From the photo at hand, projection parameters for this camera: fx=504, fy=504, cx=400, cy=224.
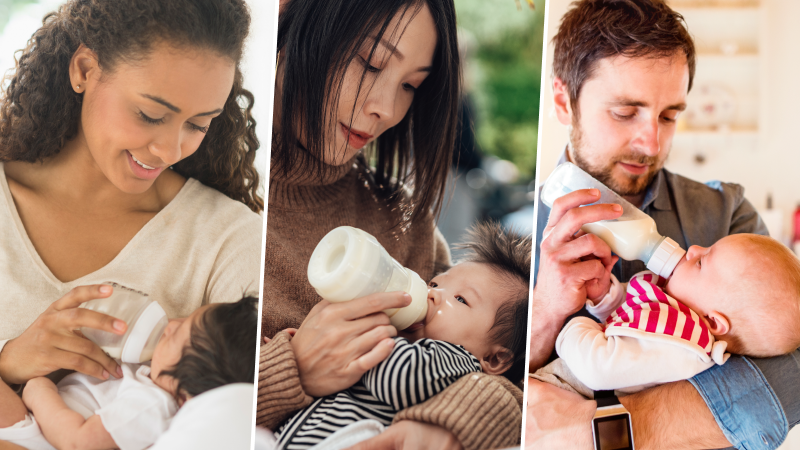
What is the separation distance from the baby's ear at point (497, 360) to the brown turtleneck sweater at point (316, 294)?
0.03 metres

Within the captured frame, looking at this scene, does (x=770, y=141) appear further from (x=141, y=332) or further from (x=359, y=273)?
(x=141, y=332)

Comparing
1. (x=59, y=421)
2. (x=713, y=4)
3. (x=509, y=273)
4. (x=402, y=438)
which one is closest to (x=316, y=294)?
(x=402, y=438)

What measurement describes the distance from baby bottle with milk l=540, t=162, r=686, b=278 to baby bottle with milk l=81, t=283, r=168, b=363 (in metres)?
1.04

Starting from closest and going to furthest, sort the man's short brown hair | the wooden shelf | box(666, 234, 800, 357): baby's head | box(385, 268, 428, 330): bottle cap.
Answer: box(666, 234, 800, 357): baby's head, box(385, 268, 428, 330): bottle cap, the man's short brown hair, the wooden shelf

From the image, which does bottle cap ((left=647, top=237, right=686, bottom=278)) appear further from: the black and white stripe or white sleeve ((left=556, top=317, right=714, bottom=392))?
the black and white stripe

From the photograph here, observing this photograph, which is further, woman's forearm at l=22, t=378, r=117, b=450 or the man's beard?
the man's beard

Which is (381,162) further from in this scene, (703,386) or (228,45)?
(703,386)

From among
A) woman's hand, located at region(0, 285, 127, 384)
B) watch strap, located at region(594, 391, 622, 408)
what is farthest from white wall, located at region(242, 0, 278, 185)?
watch strap, located at region(594, 391, 622, 408)

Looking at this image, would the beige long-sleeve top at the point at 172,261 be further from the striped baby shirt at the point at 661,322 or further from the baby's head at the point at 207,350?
the striped baby shirt at the point at 661,322

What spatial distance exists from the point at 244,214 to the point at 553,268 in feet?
2.57

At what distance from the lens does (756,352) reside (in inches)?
46.0

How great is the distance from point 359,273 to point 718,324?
0.83 m

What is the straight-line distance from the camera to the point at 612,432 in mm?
1192

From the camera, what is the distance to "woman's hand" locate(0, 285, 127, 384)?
1146mm
